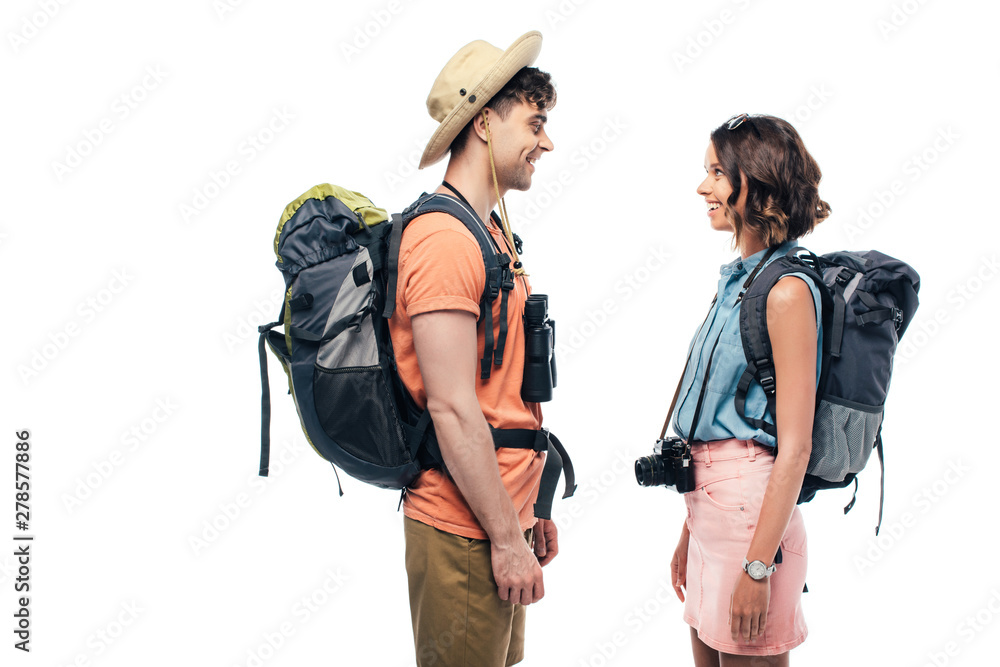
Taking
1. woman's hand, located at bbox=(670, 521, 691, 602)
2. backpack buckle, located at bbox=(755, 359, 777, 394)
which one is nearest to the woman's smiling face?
backpack buckle, located at bbox=(755, 359, 777, 394)

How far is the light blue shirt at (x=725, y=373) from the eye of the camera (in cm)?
223

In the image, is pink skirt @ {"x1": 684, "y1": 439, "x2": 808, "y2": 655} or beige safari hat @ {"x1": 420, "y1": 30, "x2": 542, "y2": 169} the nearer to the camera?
pink skirt @ {"x1": 684, "y1": 439, "x2": 808, "y2": 655}

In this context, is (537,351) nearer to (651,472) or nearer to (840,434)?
(651,472)

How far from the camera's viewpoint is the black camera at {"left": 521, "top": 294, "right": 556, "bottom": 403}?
2346 millimetres

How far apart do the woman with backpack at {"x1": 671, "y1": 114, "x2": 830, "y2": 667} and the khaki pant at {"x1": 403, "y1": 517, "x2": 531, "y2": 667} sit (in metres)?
0.69

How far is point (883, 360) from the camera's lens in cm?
220

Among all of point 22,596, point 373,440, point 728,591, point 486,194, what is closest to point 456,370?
point 373,440

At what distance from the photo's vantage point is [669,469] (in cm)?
240

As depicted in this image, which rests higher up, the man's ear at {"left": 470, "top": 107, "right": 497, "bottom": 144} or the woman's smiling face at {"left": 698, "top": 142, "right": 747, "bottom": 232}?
the woman's smiling face at {"left": 698, "top": 142, "right": 747, "bottom": 232}

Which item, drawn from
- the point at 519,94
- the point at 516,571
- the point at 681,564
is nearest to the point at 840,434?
the point at 681,564

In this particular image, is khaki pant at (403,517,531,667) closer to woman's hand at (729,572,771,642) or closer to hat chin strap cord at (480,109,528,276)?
woman's hand at (729,572,771,642)

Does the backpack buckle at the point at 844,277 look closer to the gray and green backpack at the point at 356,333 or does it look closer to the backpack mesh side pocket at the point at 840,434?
the backpack mesh side pocket at the point at 840,434

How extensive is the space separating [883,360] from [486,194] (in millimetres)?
1346

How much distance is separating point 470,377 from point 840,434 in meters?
1.12
